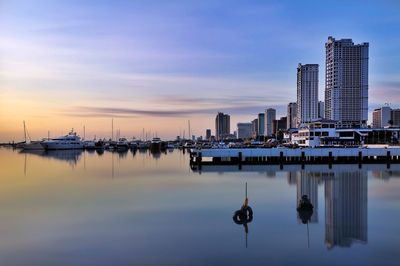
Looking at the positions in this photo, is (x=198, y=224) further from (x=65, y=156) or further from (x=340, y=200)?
(x=65, y=156)

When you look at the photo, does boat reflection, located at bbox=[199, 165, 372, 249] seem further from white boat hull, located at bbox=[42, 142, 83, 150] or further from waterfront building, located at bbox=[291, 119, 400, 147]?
white boat hull, located at bbox=[42, 142, 83, 150]

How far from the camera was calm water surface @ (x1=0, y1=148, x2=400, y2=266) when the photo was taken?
67.6 ft

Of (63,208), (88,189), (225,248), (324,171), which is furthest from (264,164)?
(225,248)

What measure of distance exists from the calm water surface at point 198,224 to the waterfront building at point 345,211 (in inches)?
3.1

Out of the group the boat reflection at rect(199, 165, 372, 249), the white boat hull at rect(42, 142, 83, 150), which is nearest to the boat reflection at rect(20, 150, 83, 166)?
the white boat hull at rect(42, 142, 83, 150)

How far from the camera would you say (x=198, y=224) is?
90.9 ft

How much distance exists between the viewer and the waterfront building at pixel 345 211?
2402cm

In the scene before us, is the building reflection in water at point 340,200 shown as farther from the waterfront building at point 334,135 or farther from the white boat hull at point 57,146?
the white boat hull at point 57,146

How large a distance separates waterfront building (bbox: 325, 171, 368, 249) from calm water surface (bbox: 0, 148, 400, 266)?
79 mm

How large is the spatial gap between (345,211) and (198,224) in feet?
46.1

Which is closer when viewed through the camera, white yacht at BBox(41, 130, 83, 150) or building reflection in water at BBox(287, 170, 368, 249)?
building reflection in water at BBox(287, 170, 368, 249)

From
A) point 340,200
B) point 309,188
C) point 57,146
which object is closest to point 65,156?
point 57,146

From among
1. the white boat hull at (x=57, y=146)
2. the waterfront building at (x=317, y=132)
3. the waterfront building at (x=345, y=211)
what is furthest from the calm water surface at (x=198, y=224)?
the white boat hull at (x=57, y=146)

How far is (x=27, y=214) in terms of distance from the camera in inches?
1270
